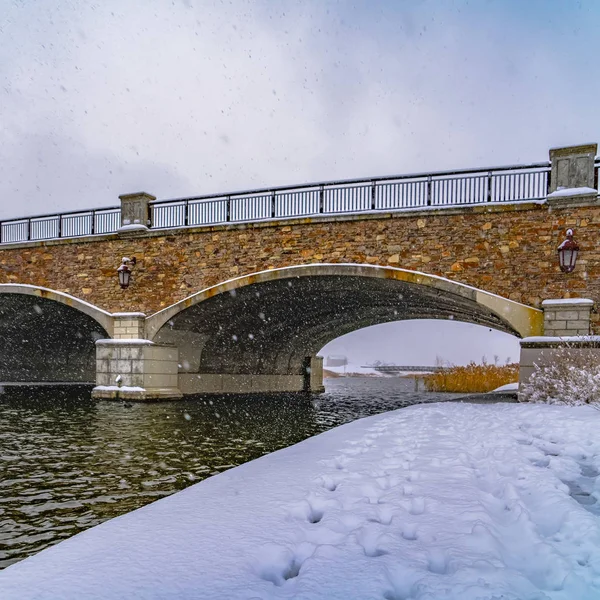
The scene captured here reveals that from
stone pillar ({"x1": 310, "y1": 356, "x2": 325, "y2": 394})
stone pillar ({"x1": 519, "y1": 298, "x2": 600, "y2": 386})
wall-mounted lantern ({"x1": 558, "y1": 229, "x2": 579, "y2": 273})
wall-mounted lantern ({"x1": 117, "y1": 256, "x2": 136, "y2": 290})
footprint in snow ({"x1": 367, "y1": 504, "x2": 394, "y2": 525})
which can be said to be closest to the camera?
footprint in snow ({"x1": 367, "y1": 504, "x2": 394, "y2": 525})

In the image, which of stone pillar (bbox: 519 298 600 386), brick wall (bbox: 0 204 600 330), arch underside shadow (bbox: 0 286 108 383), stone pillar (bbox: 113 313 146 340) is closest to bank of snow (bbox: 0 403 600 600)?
stone pillar (bbox: 519 298 600 386)

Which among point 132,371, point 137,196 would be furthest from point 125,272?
point 132,371

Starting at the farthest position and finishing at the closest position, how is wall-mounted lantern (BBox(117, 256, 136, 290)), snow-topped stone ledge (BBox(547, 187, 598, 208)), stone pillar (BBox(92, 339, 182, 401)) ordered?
1. wall-mounted lantern (BBox(117, 256, 136, 290))
2. stone pillar (BBox(92, 339, 182, 401))
3. snow-topped stone ledge (BBox(547, 187, 598, 208))

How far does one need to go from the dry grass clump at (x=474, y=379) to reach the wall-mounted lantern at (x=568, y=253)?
14.0 meters

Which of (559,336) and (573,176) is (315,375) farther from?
(573,176)

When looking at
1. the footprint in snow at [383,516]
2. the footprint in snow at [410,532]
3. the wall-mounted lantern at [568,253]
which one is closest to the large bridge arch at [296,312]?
the wall-mounted lantern at [568,253]

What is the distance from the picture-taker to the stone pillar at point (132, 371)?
17.2 m

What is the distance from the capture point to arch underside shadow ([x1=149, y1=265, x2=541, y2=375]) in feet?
50.8

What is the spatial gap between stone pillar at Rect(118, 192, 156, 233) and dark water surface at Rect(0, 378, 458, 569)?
5329 mm

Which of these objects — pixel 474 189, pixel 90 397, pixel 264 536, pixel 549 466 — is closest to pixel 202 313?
pixel 90 397

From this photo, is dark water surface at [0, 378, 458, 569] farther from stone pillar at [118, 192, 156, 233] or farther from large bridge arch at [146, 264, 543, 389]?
stone pillar at [118, 192, 156, 233]

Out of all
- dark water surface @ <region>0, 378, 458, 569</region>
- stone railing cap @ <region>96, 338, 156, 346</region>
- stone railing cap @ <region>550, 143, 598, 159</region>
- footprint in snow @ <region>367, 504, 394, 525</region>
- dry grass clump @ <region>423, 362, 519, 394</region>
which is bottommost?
dry grass clump @ <region>423, 362, 519, 394</region>

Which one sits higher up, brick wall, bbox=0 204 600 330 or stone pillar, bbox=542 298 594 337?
brick wall, bbox=0 204 600 330

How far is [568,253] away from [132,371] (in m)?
12.3
